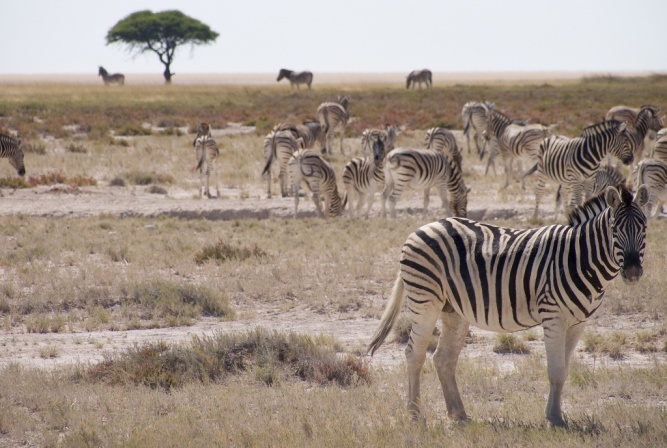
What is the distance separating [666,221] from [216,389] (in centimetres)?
1106

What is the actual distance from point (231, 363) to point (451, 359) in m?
2.42

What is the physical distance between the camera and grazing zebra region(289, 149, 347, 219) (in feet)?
56.3

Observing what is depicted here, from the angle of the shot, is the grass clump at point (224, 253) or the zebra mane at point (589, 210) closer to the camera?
the zebra mane at point (589, 210)

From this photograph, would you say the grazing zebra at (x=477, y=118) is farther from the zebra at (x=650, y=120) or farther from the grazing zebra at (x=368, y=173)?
the grazing zebra at (x=368, y=173)

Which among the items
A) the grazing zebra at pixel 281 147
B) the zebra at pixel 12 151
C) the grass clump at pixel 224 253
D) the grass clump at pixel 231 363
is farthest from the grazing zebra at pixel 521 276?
the zebra at pixel 12 151

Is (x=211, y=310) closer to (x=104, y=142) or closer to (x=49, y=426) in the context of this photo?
(x=49, y=426)

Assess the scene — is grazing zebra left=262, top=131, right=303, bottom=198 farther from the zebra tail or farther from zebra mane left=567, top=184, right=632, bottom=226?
zebra mane left=567, top=184, right=632, bottom=226

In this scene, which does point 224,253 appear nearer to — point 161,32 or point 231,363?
point 231,363

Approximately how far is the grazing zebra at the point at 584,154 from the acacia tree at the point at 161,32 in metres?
68.5

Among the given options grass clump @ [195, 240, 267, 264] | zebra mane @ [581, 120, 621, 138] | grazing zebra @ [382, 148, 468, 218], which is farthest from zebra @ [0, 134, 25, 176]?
zebra mane @ [581, 120, 621, 138]

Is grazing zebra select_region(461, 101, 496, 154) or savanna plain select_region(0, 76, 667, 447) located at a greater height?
grazing zebra select_region(461, 101, 496, 154)

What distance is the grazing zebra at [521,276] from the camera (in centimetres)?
519

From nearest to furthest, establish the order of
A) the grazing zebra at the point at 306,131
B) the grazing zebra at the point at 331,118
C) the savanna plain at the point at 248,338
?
1. the savanna plain at the point at 248,338
2. the grazing zebra at the point at 306,131
3. the grazing zebra at the point at 331,118

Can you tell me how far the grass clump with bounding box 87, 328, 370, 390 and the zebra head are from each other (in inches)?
110
